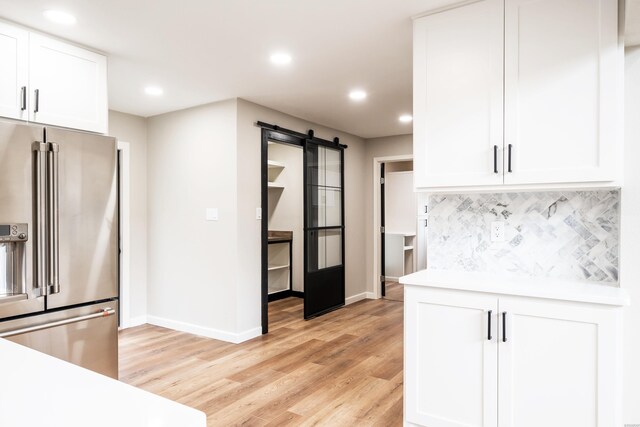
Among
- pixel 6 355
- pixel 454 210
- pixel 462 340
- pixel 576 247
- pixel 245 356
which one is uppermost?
pixel 454 210

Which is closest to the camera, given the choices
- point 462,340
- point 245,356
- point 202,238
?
point 462,340

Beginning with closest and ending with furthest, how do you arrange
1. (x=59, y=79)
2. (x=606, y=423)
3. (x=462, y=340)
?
(x=606, y=423), (x=462, y=340), (x=59, y=79)

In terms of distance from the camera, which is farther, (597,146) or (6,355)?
(597,146)

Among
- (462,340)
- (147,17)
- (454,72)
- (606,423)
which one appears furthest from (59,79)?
(606,423)

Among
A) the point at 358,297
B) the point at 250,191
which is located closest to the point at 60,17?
the point at 250,191

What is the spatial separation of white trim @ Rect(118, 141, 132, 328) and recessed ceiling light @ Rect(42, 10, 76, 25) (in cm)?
218

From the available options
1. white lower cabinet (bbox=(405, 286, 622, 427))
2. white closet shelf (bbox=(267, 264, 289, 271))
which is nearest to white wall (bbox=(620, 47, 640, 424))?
white lower cabinet (bbox=(405, 286, 622, 427))

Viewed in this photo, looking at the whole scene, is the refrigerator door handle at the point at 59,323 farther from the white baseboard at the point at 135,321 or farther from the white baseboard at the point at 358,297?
the white baseboard at the point at 358,297

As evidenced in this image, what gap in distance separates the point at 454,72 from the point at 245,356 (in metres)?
2.84

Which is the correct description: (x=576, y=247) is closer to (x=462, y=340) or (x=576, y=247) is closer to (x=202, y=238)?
(x=462, y=340)

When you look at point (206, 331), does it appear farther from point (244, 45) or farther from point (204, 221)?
point (244, 45)

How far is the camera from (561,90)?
193cm

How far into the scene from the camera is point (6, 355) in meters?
1.12

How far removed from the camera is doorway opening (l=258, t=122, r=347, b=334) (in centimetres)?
458
